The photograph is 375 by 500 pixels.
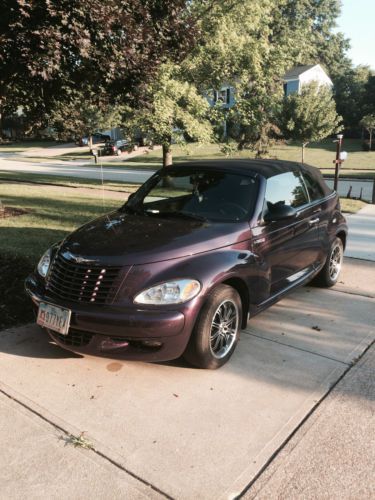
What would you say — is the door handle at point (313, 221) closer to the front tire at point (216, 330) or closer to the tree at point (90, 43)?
the front tire at point (216, 330)

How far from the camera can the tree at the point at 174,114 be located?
42.6 feet

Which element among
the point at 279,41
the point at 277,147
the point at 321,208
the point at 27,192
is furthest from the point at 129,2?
the point at 277,147

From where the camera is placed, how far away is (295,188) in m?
4.79

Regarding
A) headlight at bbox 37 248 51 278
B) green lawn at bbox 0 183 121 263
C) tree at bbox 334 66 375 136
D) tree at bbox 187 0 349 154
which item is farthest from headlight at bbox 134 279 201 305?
tree at bbox 334 66 375 136

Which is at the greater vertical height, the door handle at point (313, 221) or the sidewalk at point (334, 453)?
the door handle at point (313, 221)

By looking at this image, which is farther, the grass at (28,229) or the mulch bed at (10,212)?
the mulch bed at (10,212)

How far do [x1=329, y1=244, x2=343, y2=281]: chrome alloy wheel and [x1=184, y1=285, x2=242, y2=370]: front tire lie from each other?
2.26 meters

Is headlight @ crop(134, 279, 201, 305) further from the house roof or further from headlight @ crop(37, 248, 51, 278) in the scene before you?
the house roof

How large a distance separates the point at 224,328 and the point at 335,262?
2.63 metres

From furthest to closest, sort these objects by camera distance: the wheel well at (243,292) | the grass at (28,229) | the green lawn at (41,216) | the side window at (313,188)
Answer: the green lawn at (41,216) < the side window at (313,188) < the grass at (28,229) < the wheel well at (243,292)

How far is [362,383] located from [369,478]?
3.36ft

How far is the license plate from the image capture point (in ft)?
10.6

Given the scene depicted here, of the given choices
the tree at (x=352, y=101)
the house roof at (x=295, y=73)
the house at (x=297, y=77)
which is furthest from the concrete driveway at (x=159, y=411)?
the house roof at (x=295, y=73)

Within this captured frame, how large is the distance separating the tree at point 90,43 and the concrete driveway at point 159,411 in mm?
2841
